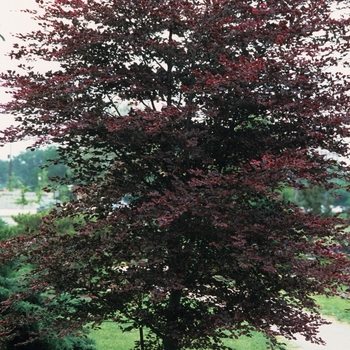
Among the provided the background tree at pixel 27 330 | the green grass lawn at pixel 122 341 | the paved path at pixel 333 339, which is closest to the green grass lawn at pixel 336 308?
the paved path at pixel 333 339

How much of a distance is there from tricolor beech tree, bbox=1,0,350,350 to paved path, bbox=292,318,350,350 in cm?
422

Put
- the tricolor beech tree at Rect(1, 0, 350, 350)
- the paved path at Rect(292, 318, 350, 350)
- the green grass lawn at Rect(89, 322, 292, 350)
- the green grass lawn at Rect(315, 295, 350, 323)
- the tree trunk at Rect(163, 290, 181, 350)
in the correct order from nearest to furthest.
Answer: the tricolor beech tree at Rect(1, 0, 350, 350) < the tree trunk at Rect(163, 290, 181, 350) < the green grass lawn at Rect(89, 322, 292, 350) < the paved path at Rect(292, 318, 350, 350) < the green grass lawn at Rect(315, 295, 350, 323)

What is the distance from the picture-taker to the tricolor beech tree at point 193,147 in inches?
170

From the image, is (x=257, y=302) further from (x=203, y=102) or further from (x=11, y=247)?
(x=11, y=247)

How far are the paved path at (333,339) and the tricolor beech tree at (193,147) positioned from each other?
422 cm

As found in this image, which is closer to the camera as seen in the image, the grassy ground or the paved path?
the grassy ground

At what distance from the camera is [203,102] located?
15.9ft

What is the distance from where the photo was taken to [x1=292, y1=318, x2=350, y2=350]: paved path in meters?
8.56

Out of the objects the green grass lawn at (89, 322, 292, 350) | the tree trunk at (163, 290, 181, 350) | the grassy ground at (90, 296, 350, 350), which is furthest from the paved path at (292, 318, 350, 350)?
the tree trunk at (163, 290, 181, 350)

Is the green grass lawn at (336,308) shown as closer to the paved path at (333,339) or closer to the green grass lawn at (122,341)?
the paved path at (333,339)

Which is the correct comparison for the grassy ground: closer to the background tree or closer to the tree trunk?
the background tree

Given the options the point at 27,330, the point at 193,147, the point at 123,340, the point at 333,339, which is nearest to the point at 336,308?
the point at 333,339

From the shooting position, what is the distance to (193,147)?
450cm

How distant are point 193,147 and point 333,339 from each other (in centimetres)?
580
